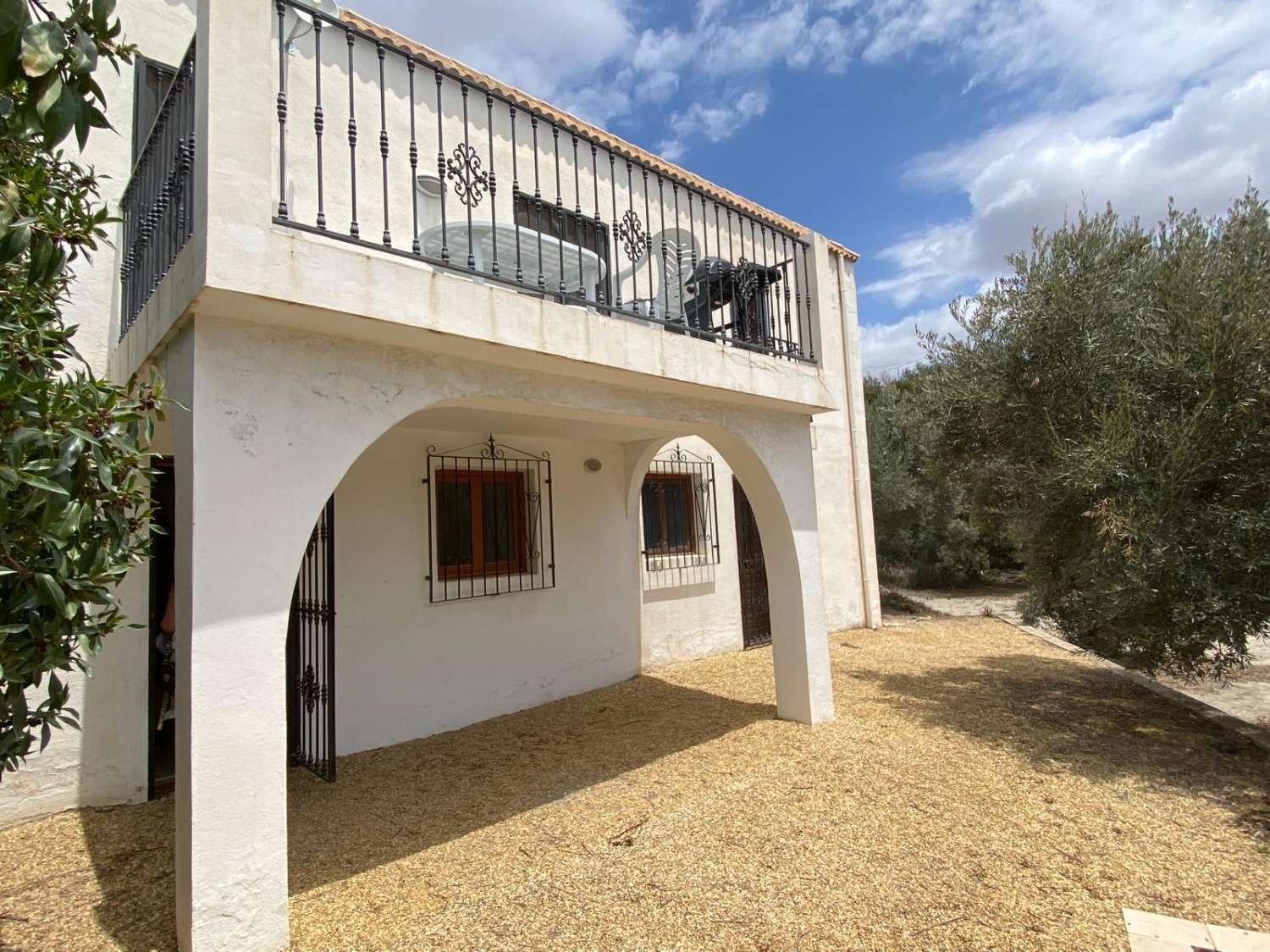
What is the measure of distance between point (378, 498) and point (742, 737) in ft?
12.0

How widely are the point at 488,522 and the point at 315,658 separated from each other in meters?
2.02

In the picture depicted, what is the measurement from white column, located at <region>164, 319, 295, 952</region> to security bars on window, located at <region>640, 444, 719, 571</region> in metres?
5.69

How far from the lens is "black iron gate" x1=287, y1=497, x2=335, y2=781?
15.1 feet

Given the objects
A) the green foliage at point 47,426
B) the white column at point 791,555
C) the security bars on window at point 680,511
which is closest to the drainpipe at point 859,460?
the security bars on window at point 680,511

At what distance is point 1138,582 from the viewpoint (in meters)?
4.75

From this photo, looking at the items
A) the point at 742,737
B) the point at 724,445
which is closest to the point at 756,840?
the point at 742,737

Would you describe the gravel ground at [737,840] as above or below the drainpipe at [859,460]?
below

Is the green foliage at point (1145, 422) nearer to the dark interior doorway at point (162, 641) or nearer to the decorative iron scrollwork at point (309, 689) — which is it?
the decorative iron scrollwork at point (309, 689)

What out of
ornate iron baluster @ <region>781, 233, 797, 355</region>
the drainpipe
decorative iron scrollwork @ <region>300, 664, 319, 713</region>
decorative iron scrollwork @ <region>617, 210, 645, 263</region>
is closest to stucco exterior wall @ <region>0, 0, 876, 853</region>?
ornate iron baluster @ <region>781, 233, 797, 355</region>

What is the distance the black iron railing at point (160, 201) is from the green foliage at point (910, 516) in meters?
13.5

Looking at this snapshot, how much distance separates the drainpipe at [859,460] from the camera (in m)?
10.8

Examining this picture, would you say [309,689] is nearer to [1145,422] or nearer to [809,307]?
[809,307]

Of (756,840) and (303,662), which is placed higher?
(303,662)

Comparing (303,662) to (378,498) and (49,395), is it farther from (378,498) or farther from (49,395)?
(49,395)
